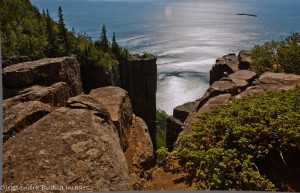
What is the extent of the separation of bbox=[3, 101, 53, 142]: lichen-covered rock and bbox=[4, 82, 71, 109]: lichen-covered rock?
3.94 ft

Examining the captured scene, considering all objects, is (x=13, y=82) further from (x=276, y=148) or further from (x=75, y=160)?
(x=276, y=148)

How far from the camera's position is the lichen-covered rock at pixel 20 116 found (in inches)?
494

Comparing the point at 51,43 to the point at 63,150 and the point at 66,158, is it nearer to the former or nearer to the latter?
the point at 63,150

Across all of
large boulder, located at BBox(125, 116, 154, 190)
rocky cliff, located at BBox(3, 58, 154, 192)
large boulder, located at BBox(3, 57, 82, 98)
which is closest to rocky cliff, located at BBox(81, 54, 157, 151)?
large boulder, located at BBox(3, 57, 82, 98)

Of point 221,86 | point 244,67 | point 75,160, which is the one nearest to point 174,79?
point 244,67

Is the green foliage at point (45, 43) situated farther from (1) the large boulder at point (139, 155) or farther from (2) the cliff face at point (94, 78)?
(1) the large boulder at point (139, 155)

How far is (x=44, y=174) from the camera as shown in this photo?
9250 mm

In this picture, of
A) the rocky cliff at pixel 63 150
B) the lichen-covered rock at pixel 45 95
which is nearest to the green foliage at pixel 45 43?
the lichen-covered rock at pixel 45 95

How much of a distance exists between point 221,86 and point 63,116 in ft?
55.2

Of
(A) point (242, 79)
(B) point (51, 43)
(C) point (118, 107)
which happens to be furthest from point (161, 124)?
(C) point (118, 107)

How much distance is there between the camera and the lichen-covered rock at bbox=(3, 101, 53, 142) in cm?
1254

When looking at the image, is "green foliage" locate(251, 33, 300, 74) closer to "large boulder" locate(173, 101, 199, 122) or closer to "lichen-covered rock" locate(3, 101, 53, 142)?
"large boulder" locate(173, 101, 199, 122)

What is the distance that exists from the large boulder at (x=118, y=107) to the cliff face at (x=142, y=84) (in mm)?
42871

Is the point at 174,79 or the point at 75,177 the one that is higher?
the point at 75,177
